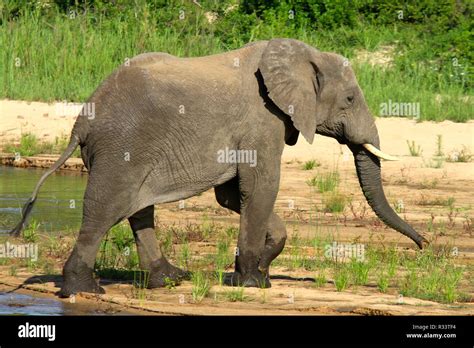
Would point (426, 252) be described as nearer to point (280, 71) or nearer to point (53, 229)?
point (280, 71)

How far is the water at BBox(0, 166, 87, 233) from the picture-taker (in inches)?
478

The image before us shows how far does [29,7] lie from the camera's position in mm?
20500

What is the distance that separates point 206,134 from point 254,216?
68 centimetres

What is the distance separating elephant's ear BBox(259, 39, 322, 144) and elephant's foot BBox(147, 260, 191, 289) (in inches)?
54.9

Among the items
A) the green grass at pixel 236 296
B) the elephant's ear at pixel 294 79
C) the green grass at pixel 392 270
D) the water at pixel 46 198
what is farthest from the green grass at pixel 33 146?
the green grass at pixel 236 296

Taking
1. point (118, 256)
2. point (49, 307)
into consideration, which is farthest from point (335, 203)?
point (49, 307)

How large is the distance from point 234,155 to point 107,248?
198 centimetres

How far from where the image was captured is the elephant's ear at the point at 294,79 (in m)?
9.27

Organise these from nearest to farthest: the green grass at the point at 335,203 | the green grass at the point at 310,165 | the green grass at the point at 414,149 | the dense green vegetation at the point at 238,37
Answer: the green grass at the point at 335,203 < the green grass at the point at 310,165 < the green grass at the point at 414,149 < the dense green vegetation at the point at 238,37

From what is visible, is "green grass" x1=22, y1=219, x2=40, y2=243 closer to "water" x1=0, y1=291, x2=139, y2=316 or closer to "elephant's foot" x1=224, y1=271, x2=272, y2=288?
"water" x1=0, y1=291, x2=139, y2=316

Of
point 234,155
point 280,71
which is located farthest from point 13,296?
point 280,71

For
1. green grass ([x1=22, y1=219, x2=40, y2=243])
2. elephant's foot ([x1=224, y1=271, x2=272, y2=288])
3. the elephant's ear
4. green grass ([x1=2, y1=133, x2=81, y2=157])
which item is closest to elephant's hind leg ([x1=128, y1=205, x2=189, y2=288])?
elephant's foot ([x1=224, y1=271, x2=272, y2=288])

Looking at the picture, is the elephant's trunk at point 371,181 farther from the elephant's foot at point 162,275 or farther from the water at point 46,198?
the water at point 46,198
